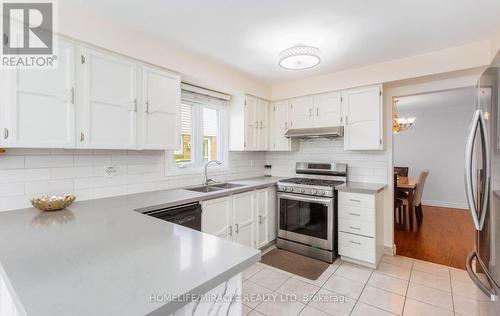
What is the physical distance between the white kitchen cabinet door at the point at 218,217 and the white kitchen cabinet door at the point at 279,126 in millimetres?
1433

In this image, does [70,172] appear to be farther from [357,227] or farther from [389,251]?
[389,251]

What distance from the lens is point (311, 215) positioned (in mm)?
2973

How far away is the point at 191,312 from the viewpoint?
2.59 ft

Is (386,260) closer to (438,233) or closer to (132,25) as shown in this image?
(438,233)

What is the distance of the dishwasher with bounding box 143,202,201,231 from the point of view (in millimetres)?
1897

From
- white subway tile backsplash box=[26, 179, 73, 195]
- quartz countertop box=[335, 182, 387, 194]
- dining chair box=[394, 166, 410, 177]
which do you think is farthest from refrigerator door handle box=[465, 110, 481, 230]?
dining chair box=[394, 166, 410, 177]

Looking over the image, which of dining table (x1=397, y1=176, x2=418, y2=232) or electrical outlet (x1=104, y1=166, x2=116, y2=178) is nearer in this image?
electrical outlet (x1=104, y1=166, x2=116, y2=178)

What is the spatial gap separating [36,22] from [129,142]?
0.98 m

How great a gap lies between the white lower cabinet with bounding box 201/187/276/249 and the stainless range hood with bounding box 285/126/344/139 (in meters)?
Answer: 0.84

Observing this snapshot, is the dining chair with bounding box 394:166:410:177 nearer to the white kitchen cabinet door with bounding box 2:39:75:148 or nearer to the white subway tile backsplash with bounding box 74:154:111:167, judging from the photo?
the white subway tile backsplash with bounding box 74:154:111:167

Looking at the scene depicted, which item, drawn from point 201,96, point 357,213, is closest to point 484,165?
point 357,213

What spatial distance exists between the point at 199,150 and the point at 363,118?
6.98ft

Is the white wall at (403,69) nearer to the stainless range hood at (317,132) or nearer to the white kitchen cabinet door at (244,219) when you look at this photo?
the stainless range hood at (317,132)

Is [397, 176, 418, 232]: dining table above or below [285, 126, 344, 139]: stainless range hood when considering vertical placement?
below
